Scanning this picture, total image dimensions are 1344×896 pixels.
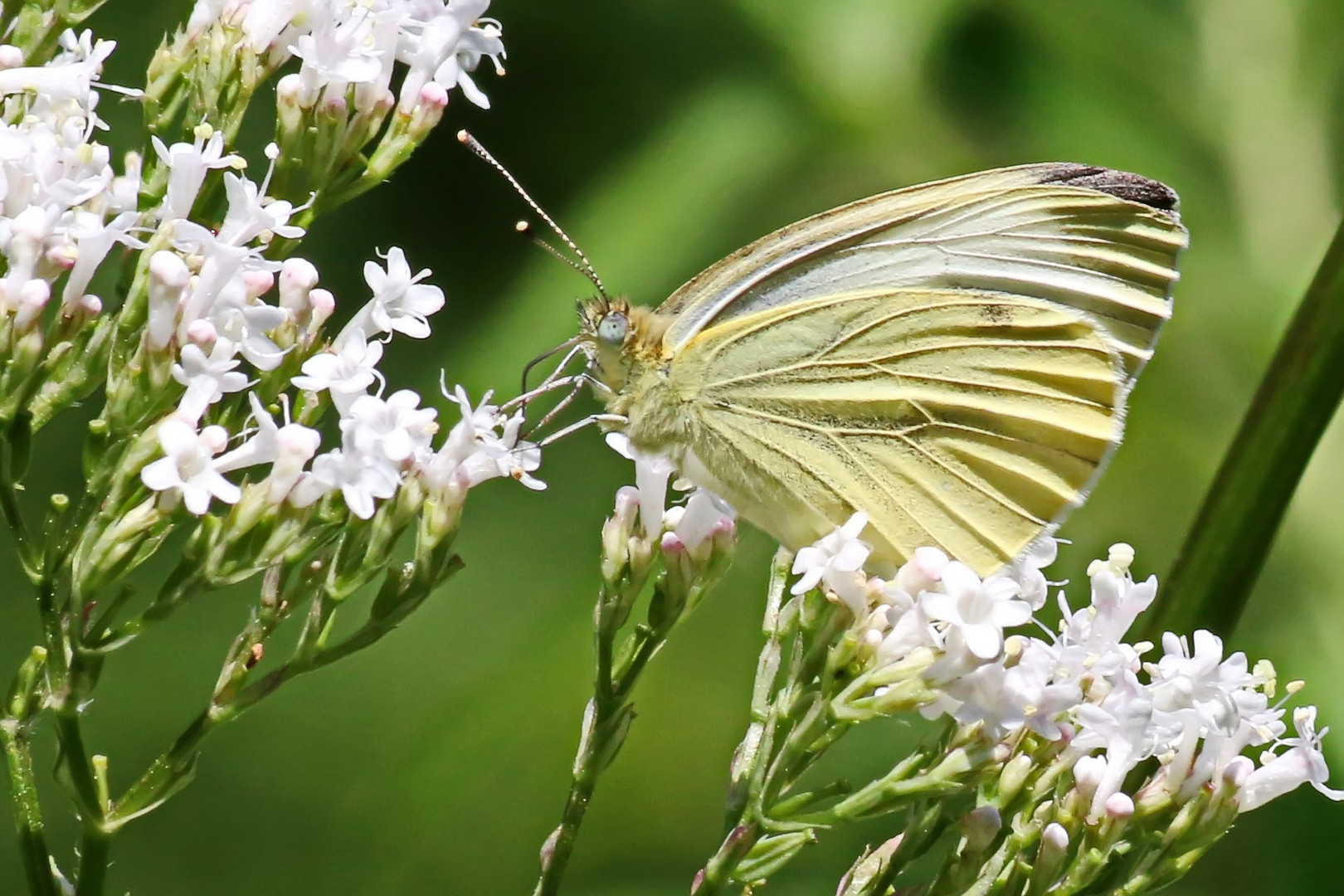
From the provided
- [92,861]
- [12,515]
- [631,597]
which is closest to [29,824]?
[92,861]

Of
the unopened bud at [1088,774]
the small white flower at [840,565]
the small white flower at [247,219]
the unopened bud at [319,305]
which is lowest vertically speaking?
the unopened bud at [1088,774]

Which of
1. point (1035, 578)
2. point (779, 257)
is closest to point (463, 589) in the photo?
point (779, 257)

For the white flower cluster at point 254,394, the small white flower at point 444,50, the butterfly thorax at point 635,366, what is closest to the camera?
the white flower cluster at point 254,394

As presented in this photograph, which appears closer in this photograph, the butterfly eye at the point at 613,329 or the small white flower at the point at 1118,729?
the small white flower at the point at 1118,729

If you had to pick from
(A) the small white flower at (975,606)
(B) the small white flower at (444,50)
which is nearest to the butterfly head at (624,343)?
(B) the small white flower at (444,50)

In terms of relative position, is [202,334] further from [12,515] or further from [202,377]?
[12,515]

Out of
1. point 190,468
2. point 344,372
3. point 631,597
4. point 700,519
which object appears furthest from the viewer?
point 700,519

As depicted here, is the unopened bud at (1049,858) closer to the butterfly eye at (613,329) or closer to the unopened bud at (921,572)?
the unopened bud at (921,572)
